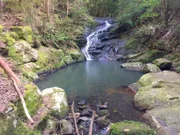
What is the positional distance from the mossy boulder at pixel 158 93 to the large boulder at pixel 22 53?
19.9ft

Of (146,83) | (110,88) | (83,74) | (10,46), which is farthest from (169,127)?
(10,46)

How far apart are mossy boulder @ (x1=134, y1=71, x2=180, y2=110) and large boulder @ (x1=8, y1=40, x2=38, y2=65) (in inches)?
239

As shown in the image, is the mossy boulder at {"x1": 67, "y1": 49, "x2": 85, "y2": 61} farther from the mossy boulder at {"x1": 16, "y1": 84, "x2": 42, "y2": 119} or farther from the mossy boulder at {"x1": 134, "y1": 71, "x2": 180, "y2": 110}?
the mossy boulder at {"x1": 16, "y1": 84, "x2": 42, "y2": 119}

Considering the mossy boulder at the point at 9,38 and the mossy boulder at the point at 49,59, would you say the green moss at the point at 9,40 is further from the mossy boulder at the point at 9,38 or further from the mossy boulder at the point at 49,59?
the mossy boulder at the point at 49,59

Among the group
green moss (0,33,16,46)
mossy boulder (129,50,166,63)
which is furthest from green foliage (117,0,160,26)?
green moss (0,33,16,46)

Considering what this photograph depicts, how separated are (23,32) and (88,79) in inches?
178

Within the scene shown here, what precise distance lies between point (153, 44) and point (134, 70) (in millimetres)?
3358

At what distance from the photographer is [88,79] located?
35.7 feet

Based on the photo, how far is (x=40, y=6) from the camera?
50.6ft

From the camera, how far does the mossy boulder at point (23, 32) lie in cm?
1171

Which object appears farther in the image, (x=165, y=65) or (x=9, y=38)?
(x=165, y=65)

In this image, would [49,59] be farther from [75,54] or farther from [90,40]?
[90,40]

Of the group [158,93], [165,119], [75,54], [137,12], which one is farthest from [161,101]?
[137,12]

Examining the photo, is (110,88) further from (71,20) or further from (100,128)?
(71,20)
